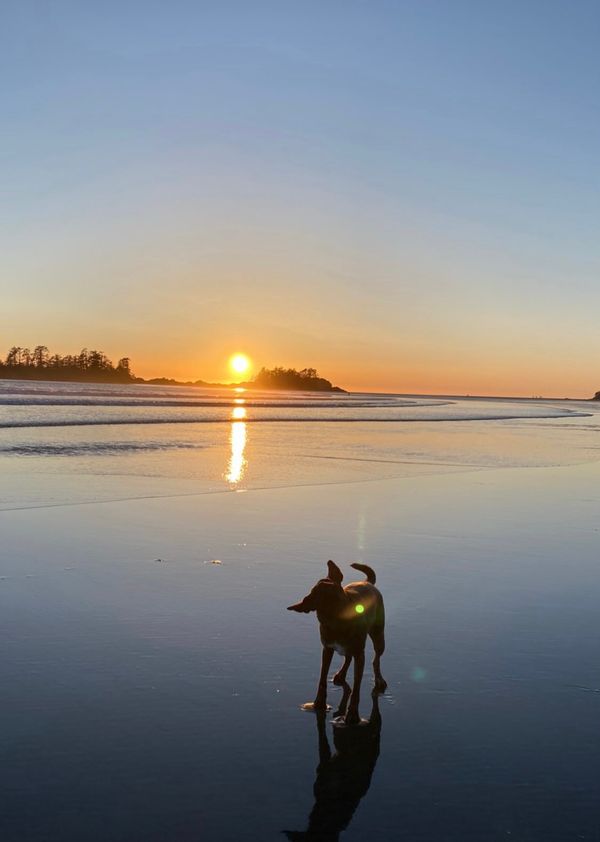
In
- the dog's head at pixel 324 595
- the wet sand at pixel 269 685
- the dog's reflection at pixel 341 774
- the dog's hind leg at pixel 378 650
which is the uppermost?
the dog's head at pixel 324 595

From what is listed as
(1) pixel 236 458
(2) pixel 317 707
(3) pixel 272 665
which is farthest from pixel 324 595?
(1) pixel 236 458

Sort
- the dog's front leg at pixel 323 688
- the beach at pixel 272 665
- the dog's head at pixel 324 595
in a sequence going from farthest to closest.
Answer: the dog's front leg at pixel 323 688
the dog's head at pixel 324 595
the beach at pixel 272 665

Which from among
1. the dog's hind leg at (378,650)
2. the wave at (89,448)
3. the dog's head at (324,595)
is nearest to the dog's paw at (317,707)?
the dog's hind leg at (378,650)

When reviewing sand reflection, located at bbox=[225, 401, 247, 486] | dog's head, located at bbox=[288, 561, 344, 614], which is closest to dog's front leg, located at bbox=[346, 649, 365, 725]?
dog's head, located at bbox=[288, 561, 344, 614]

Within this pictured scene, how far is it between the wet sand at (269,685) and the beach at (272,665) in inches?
0.7

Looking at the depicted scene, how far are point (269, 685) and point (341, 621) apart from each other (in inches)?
33.5

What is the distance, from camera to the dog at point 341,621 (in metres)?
4.84

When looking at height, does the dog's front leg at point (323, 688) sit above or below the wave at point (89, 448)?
above

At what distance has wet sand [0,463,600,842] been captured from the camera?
3898 millimetres

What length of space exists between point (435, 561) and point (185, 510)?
4.85 m

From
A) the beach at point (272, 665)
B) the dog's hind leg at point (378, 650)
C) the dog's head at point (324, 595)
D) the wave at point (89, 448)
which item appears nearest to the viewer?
the beach at point (272, 665)

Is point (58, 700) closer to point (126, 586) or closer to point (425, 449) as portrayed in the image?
point (126, 586)

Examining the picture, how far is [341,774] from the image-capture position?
4.32 metres

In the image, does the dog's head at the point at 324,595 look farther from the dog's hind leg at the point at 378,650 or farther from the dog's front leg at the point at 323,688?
the dog's hind leg at the point at 378,650
